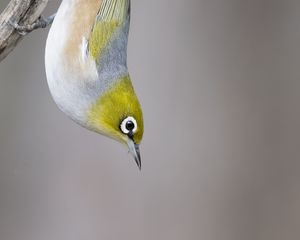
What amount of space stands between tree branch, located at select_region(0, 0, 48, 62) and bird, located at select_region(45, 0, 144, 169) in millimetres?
145

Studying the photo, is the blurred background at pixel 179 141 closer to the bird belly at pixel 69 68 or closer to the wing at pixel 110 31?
the wing at pixel 110 31

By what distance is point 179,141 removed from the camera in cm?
495

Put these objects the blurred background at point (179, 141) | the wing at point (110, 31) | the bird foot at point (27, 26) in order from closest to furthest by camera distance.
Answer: the bird foot at point (27, 26), the wing at point (110, 31), the blurred background at point (179, 141)

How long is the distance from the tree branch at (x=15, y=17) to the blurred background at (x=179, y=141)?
142cm

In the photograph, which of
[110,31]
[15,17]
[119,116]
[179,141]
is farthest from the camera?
[179,141]

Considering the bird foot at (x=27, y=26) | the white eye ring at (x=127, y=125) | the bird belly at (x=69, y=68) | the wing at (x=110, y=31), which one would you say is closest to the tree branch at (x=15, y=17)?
the bird foot at (x=27, y=26)

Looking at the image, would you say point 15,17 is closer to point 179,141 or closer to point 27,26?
point 27,26

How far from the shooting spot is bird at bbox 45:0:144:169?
11.5ft

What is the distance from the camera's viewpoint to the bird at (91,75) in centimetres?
351

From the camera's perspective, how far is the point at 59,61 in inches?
138

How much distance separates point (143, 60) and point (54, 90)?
1.52 m

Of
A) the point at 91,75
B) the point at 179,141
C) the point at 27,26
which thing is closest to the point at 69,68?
the point at 91,75

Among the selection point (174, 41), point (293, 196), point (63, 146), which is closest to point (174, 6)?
point (174, 41)

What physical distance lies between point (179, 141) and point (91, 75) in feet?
4.98
